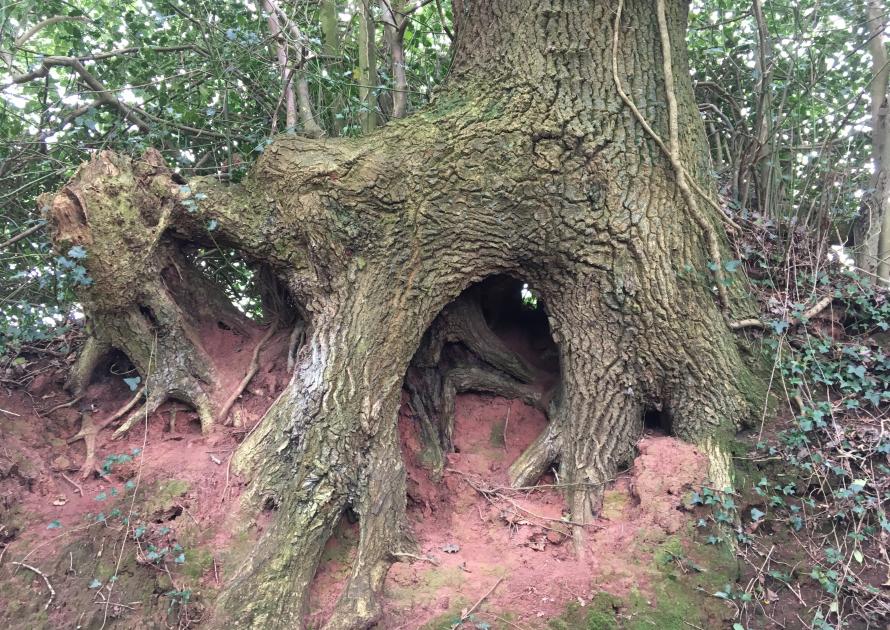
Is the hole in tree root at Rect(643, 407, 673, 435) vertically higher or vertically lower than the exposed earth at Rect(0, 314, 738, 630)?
higher

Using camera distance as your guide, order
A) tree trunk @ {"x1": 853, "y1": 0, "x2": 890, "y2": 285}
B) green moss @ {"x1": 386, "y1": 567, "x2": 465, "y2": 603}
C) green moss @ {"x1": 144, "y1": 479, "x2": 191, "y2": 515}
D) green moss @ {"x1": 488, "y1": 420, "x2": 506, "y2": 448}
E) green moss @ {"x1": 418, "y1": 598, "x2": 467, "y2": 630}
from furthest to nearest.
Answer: tree trunk @ {"x1": 853, "y1": 0, "x2": 890, "y2": 285} < green moss @ {"x1": 488, "y1": 420, "x2": 506, "y2": 448} < green moss @ {"x1": 144, "y1": 479, "x2": 191, "y2": 515} < green moss @ {"x1": 386, "y1": 567, "x2": 465, "y2": 603} < green moss @ {"x1": 418, "y1": 598, "x2": 467, "y2": 630}

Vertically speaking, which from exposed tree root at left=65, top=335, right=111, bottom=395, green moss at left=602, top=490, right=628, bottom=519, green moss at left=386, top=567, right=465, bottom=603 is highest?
exposed tree root at left=65, top=335, right=111, bottom=395

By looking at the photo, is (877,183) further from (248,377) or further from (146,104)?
(146,104)

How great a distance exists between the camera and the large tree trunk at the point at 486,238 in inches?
148

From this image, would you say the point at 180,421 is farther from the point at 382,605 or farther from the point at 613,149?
the point at 613,149

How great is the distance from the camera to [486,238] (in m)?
3.97

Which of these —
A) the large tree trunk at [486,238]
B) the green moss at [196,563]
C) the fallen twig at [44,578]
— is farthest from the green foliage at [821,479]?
the fallen twig at [44,578]

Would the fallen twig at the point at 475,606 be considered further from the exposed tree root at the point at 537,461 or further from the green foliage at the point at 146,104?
the green foliage at the point at 146,104

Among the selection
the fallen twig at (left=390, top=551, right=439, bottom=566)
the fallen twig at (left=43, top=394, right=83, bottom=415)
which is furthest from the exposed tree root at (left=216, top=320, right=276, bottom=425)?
the fallen twig at (left=390, top=551, right=439, bottom=566)

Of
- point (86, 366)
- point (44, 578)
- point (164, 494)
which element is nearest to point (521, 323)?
point (164, 494)

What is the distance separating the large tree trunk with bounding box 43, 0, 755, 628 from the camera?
3.77 metres

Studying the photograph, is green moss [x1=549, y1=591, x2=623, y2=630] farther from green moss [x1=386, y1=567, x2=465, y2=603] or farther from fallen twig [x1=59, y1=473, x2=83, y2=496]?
fallen twig [x1=59, y1=473, x2=83, y2=496]

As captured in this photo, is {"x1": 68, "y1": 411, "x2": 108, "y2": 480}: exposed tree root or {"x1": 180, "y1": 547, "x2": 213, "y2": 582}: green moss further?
{"x1": 68, "y1": 411, "x2": 108, "y2": 480}: exposed tree root

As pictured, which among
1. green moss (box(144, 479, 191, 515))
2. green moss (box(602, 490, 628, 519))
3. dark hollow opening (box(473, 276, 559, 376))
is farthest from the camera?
dark hollow opening (box(473, 276, 559, 376))
